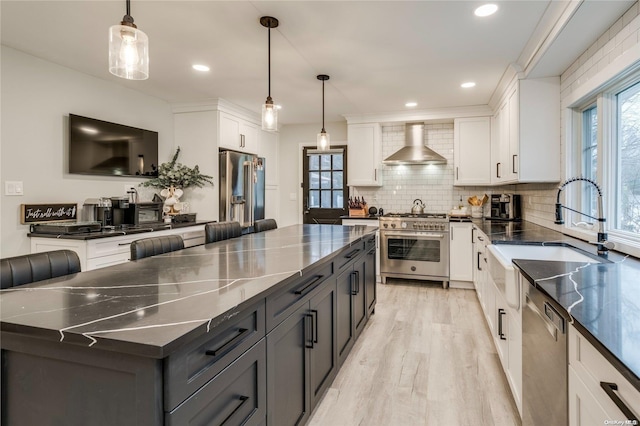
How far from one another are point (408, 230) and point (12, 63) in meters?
4.52

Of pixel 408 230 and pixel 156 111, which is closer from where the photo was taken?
pixel 156 111

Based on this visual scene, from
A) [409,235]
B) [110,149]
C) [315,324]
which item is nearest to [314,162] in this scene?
[409,235]

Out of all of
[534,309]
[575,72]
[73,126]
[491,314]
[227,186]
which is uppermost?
[575,72]

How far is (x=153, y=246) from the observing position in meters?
2.04

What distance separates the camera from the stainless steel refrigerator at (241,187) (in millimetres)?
4621

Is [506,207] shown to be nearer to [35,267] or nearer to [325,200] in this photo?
[325,200]

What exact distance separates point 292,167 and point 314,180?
0.47m

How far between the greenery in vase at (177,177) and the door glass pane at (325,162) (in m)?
2.09

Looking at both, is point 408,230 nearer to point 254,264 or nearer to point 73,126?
point 254,264

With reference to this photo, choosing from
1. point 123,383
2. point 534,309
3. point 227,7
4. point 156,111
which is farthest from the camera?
point 156,111

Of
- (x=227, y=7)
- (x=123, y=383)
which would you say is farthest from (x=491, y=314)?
(x=227, y=7)

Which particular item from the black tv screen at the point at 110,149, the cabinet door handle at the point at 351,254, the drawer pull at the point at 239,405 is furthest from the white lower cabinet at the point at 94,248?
the drawer pull at the point at 239,405

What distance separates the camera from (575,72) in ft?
9.20

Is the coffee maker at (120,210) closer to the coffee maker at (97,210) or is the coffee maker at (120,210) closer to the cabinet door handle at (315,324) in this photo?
the coffee maker at (97,210)
